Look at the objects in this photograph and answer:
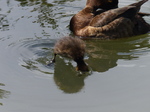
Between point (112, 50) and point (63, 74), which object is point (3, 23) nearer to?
point (112, 50)

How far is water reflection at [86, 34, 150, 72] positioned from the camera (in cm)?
539

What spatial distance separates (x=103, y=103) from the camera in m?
4.20

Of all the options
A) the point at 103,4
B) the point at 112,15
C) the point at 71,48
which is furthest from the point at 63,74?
the point at 103,4

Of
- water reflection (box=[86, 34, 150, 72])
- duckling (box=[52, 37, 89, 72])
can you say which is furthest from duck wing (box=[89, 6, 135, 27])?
duckling (box=[52, 37, 89, 72])

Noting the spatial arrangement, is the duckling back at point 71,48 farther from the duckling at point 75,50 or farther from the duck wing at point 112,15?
the duck wing at point 112,15

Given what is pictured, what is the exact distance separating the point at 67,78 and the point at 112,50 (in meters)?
1.33

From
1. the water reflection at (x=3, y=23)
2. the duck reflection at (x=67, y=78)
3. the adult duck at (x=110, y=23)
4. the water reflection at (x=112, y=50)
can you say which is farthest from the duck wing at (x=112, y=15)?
the water reflection at (x=3, y=23)

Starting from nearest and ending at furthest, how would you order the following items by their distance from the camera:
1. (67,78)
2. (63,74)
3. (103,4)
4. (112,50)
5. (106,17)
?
(67,78)
(63,74)
(112,50)
(106,17)
(103,4)

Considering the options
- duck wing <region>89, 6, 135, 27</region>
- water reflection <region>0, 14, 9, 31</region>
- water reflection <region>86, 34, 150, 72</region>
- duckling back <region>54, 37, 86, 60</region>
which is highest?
duckling back <region>54, 37, 86, 60</region>

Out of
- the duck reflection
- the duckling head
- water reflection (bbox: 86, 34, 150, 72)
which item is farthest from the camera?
the duckling head

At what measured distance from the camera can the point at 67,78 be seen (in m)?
4.93

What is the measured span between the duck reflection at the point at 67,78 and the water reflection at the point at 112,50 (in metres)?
0.33

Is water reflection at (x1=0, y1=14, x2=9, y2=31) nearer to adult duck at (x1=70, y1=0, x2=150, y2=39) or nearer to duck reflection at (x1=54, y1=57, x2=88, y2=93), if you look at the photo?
adult duck at (x1=70, y1=0, x2=150, y2=39)

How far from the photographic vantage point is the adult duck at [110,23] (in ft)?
21.3
